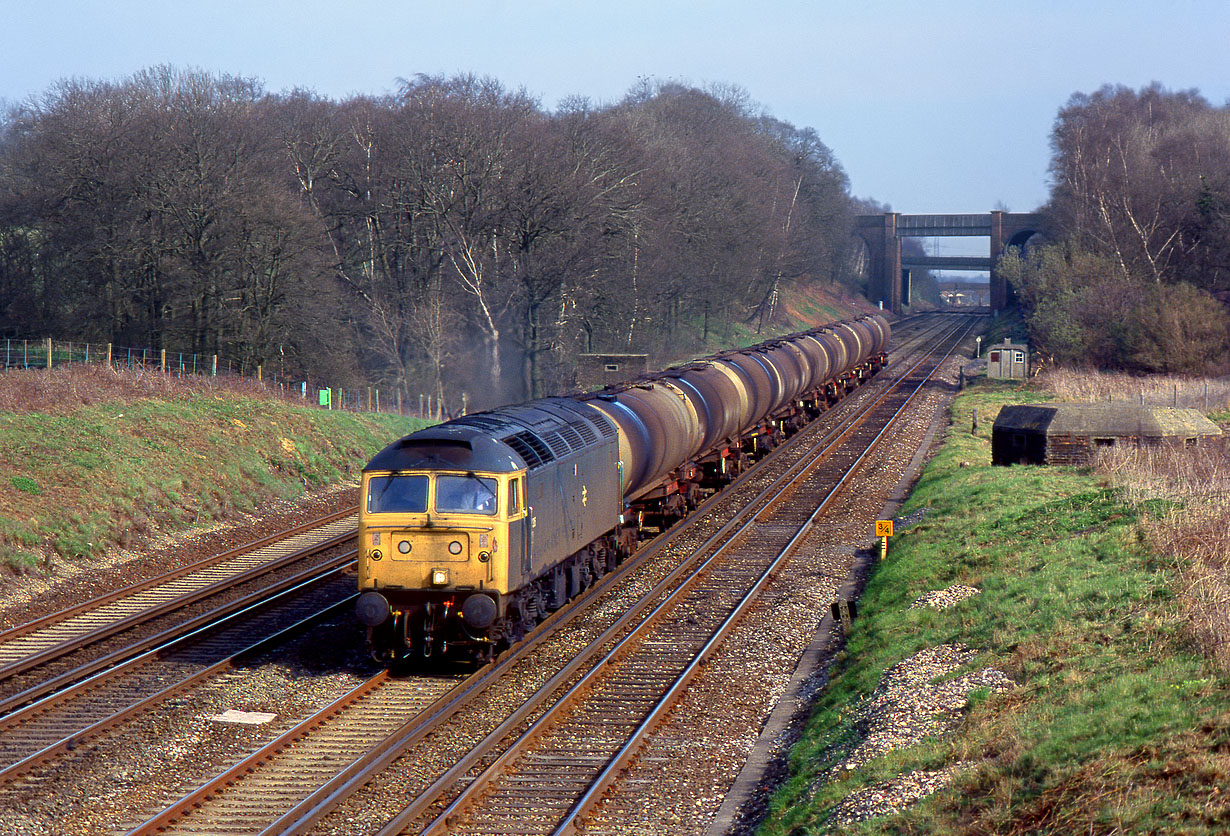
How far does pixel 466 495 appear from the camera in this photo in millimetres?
14352

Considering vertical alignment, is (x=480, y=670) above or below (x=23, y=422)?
below

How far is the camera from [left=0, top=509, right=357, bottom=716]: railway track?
14531 millimetres

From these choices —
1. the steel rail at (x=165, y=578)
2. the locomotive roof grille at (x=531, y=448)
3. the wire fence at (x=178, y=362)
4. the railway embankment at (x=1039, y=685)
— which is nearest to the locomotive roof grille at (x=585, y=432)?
the locomotive roof grille at (x=531, y=448)

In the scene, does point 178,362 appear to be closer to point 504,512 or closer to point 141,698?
point 141,698

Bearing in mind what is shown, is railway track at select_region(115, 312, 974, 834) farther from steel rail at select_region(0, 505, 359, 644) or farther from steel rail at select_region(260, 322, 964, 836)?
steel rail at select_region(0, 505, 359, 644)

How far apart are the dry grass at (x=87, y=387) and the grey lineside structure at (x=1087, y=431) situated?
21795 mm

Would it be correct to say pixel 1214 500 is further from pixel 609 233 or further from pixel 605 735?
pixel 609 233

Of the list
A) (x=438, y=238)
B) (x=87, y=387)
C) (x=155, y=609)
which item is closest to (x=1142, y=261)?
(x=438, y=238)

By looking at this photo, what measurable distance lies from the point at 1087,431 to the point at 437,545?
2024 centimetres

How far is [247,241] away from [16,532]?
79.3ft

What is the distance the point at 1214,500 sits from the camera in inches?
674

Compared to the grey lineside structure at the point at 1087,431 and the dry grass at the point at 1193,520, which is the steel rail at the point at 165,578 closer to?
the dry grass at the point at 1193,520

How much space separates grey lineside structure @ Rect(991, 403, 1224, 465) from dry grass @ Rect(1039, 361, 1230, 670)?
1.67m

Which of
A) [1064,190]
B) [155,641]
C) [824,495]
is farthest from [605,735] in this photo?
[1064,190]
